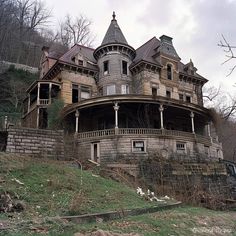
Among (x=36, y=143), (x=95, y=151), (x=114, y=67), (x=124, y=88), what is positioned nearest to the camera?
(x=36, y=143)

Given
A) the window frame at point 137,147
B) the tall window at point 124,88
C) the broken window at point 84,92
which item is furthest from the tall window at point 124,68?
the window frame at point 137,147

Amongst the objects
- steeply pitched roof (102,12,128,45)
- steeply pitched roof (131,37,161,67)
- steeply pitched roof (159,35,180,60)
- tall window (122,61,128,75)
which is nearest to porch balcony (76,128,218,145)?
steeply pitched roof (131,37,161,67)

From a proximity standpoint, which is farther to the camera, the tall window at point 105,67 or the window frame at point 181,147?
the tall window at point 105,67

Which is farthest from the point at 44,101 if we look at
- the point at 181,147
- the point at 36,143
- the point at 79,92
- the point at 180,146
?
the point at 181,147

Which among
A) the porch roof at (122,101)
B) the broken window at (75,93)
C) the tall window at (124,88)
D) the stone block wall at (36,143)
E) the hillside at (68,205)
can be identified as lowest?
the hillside at (68,205)

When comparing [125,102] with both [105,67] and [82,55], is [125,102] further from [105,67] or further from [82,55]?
[82,55]

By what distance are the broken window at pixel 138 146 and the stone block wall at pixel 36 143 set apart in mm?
7198

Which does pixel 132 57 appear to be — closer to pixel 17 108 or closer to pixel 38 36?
pixel 17 108

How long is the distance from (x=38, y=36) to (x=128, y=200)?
175 feet

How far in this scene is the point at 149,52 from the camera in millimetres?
33531

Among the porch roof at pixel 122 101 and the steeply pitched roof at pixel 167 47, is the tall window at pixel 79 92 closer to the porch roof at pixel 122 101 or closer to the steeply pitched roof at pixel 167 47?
the porch roof at pixel 122 101

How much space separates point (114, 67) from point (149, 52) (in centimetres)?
515

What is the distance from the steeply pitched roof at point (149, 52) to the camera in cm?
3194

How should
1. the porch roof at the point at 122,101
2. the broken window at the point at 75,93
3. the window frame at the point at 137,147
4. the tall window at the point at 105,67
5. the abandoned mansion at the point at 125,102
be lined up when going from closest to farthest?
the window frame at the point at 137,147 → the abandoned mansion at the point at 125,102 → the porch roof at the point at 122,101 → the broken window at the point at 75,93 → the tall window at the point at 105,67
